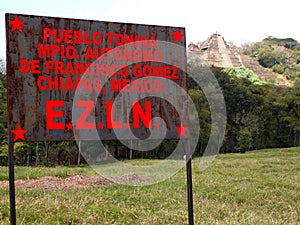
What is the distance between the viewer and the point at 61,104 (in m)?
4.03

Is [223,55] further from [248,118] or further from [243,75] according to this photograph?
[248,118]

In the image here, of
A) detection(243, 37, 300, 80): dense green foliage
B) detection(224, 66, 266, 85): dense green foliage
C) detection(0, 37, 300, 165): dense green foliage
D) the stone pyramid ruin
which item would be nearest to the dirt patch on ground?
detection(0, 37, 300, 165): dense green foliage

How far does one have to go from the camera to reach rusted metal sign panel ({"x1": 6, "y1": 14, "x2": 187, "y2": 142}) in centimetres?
390

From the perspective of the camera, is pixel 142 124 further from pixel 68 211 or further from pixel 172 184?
pixel 172 184

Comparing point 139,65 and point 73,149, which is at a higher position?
point 139,65

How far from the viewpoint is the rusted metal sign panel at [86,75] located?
390 cm

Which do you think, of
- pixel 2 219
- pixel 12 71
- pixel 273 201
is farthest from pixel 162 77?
pixel 273 201

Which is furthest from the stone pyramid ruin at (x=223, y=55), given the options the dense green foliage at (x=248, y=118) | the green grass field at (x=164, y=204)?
the green grass field at (x=164, y=204)

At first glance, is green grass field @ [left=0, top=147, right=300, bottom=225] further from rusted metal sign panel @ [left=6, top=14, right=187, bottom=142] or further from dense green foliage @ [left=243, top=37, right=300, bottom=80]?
dense green foliage @ [left=243, top=37, right=300, bottom=80]

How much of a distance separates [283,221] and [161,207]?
1.87 metres

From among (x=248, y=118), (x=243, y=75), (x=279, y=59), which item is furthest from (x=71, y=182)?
(x=279, y=59)

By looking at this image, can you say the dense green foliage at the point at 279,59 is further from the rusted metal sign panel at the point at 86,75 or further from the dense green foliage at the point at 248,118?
the rusted metal sign panel at the point at 86,75

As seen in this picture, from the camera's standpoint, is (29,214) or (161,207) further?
(161,207)

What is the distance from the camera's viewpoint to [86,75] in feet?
13.6
